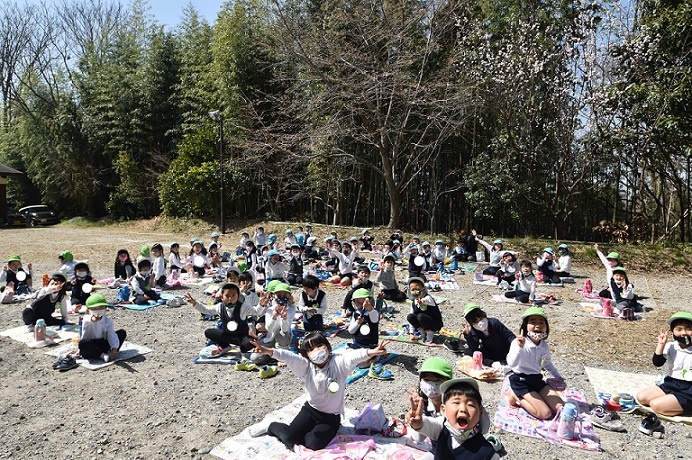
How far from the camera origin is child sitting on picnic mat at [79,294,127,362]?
5410 mm

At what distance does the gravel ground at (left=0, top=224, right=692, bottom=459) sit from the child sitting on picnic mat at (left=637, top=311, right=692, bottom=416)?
21 centimetres

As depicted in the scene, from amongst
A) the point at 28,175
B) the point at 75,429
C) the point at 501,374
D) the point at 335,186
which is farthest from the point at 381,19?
the point at 28,175

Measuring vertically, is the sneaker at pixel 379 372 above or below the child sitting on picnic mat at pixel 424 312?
below

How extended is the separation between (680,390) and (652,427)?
59 centimetres

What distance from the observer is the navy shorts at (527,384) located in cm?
429

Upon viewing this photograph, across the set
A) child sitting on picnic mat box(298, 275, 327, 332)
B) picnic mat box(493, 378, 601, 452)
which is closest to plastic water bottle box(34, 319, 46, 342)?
child sitting on picnic mat box(298, 275, 327, 332)

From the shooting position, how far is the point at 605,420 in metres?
4.06

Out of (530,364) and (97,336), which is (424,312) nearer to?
(530,364)

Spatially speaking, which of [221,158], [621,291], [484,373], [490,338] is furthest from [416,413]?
[221,158]

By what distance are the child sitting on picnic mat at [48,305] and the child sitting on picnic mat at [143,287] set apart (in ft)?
4.94

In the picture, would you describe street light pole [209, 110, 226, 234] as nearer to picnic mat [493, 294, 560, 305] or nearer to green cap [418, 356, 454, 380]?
picnic mat [493, 294, 560, 305]

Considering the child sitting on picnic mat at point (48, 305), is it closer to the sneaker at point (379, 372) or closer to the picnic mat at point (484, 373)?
the sneaker at point (379, 372)

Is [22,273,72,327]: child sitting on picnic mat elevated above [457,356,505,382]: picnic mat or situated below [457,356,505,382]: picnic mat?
above

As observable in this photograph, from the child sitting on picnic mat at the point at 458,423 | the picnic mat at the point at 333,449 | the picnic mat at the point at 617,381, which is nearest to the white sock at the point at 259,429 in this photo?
the picnic mat at the point at 333,449
